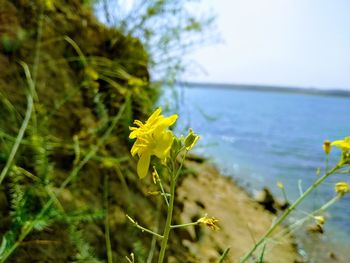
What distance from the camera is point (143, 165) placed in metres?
0.67

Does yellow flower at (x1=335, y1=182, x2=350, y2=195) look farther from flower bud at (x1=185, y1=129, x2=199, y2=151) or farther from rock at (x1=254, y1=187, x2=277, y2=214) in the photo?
rock at (x1=254, y1=187, x2=277, y2=214)

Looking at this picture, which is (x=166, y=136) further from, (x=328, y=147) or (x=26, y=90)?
(x=26, y=90)

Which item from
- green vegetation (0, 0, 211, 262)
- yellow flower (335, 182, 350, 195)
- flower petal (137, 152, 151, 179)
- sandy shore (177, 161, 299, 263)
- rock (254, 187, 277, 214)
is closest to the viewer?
flower petal (137, 152, 151, 179)

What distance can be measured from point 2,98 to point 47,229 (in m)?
0.73

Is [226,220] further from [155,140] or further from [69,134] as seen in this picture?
[155,140]

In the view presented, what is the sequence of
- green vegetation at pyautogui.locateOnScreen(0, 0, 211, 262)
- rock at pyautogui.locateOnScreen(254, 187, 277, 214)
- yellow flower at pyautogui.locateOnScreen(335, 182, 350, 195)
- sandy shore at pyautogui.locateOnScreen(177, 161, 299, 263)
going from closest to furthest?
yellow flower at pyautogui.locateOnScreen(335, 182, 350, 195), green vegetation at pyautogui.locateOnScreen(0, 0, 211, 262), sandy shore at pyautogui.locateOnScreen(177, 161, 299, 263), rock at pyautogui.locateOnScreen(254, 187, 277, 214)

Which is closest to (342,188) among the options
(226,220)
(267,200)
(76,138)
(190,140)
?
(190,140)

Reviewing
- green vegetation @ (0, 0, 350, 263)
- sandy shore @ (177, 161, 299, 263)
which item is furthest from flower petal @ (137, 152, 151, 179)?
sandy shore @ (177, 161, 299, 263)

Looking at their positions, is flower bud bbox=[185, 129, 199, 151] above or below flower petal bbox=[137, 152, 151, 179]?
above

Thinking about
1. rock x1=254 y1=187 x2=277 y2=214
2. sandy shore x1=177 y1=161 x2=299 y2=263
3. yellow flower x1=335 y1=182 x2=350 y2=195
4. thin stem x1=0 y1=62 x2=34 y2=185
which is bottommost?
rock x1=254 y1=187 x2=277 y2=214

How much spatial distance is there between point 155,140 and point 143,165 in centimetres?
5

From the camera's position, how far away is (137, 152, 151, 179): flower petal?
650 millimetres

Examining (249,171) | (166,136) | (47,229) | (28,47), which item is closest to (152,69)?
(28,47)

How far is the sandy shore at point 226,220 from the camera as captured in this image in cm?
324
